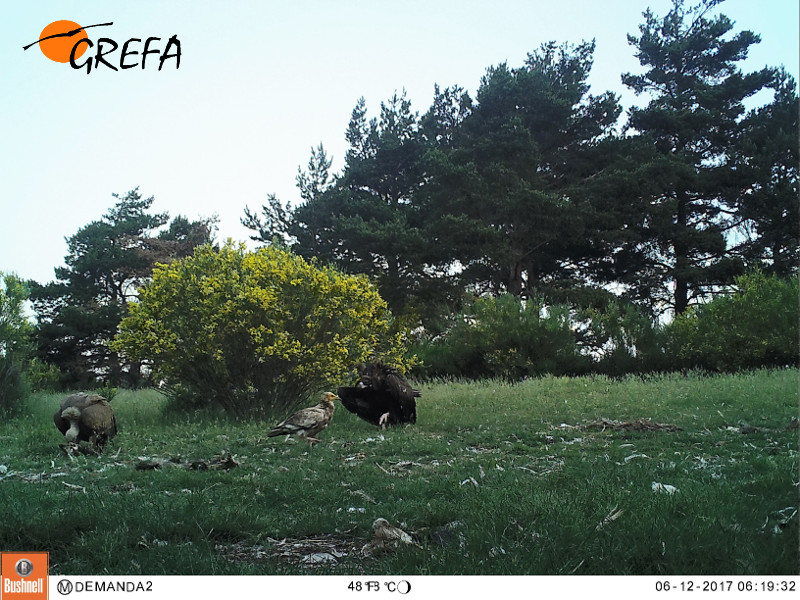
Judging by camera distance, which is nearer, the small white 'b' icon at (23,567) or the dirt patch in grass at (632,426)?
the small white 'b' icon at (23,567)

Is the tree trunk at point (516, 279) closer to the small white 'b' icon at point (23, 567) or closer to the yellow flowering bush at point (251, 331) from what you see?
the yellow flowering bush at point (251, 331)

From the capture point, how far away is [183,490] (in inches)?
189

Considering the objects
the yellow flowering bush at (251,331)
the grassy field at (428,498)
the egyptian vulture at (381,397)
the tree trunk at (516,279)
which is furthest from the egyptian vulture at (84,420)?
Result: the tree trunk at (516,279)

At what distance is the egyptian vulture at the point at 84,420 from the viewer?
7207 millimetres

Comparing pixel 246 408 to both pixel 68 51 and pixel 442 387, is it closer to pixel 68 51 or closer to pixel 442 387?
pixel 442 387

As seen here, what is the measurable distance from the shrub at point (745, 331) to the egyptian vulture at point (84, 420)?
15.0 metres

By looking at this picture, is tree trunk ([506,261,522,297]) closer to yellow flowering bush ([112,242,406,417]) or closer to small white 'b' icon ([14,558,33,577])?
yellow flowering bush ([112,242,406,417])

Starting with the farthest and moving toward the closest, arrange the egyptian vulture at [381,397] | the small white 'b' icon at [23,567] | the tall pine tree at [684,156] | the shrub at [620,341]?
1. the tall pine tree at [684,156]
2. the shrub at [620,341]
3. the egyptian vulture at [381,397]
4. the small white 'b' icon at [23,567]

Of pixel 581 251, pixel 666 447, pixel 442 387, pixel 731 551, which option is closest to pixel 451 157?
pixel 581 251

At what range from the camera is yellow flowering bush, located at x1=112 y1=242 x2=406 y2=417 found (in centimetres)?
977

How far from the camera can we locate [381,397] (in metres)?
9.35

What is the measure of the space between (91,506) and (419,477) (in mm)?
2413
